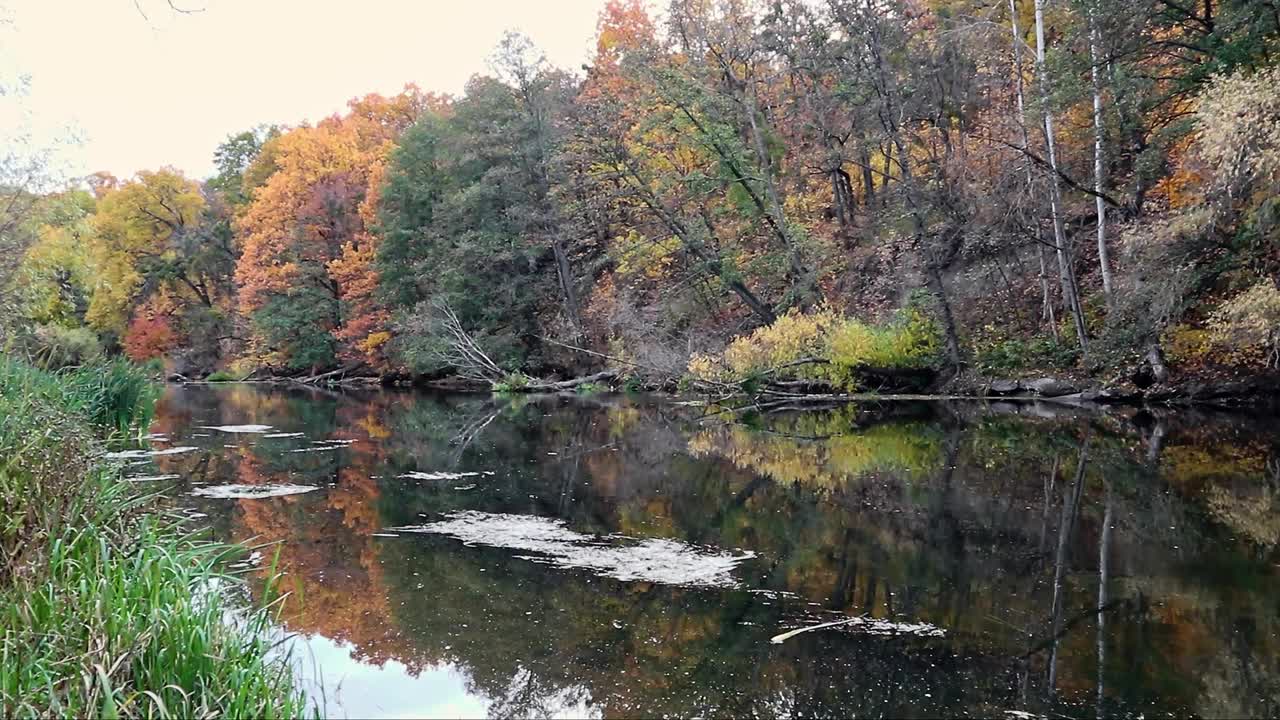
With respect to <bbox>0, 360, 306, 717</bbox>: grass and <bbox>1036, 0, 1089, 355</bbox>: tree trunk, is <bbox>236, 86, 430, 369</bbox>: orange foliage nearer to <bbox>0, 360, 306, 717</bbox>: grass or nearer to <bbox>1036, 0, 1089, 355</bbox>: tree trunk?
<bbox>1036, 0, 1089, 355</bbox>: tree trunk

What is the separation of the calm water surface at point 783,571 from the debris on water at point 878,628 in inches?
0.8

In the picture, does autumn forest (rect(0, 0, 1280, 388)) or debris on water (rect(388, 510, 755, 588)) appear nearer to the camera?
debris on water (rect(388, 510, 755, 588))

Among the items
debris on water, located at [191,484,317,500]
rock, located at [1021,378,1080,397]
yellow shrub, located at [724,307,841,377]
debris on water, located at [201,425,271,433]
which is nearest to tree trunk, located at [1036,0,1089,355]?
rock, located at [1021,378,1080,397]

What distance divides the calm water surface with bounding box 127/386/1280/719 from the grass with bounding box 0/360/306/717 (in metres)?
0.99

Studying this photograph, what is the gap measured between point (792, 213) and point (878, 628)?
22.0m

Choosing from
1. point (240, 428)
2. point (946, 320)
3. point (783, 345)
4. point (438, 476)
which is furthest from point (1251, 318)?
point (240, 428)

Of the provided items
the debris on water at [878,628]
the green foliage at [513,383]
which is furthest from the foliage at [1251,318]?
the green foliage at [513,383]

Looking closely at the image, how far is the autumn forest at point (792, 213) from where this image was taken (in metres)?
15.0

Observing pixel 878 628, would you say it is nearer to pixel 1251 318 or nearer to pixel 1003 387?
pixel 1251 318

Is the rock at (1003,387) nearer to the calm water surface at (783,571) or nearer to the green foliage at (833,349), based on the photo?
the green foliage at (833,349)

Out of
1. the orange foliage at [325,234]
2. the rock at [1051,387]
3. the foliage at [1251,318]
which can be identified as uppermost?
the orange foliage at [325,234]

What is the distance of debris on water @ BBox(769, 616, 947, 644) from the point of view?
16.9 feet

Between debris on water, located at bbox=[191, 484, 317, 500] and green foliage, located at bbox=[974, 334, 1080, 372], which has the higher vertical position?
debris on water, located at bbox=[191, 484, 317, 500]

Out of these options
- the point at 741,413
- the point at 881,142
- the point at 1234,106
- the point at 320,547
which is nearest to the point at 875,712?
the point at 320,547
